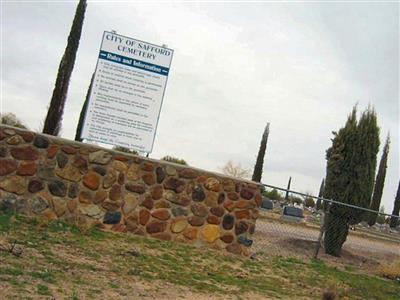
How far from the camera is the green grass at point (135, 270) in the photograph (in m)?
5.01

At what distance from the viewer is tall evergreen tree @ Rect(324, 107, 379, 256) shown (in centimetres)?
1309

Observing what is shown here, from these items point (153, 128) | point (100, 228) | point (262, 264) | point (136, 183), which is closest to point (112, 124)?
point (153, 128)

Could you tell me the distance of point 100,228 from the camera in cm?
796

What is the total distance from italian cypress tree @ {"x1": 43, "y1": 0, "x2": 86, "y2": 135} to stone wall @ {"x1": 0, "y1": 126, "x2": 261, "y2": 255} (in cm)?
1273

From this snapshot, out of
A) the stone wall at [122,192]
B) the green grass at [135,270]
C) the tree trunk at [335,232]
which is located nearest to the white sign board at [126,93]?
the stone wall at [122,192]

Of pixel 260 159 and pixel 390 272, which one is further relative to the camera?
pixel 260 159

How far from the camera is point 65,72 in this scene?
65.3ft

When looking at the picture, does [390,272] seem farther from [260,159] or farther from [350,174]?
Result: [260,159]

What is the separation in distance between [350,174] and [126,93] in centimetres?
718

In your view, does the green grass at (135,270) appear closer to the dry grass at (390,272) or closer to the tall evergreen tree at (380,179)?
the dry grass at (390,272)

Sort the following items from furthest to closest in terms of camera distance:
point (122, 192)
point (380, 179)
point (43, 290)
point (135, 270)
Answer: point (380, 179) < point (122, 192) < point (135, 270) < point (43, 290)

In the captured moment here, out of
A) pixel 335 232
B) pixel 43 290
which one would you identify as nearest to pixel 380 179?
pixel 335 232

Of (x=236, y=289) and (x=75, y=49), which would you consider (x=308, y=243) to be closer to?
(x=236, y=289)

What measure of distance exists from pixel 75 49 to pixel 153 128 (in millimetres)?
12269
